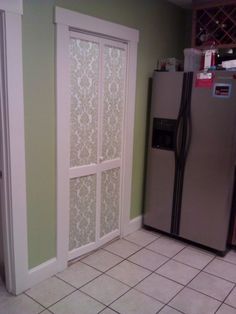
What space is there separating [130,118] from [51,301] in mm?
1742

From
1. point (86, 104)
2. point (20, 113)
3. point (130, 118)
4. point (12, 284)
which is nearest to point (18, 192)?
point (20, 113)

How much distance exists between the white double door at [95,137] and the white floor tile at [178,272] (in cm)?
67

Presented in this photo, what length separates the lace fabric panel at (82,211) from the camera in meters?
2.61

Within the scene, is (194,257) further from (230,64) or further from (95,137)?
(230,64)

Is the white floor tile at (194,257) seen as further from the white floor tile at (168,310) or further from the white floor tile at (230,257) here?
the white floor tile at (168,310)

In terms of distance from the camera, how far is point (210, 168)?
9.29ft

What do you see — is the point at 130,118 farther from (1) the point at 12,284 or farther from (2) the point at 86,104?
(1) the point at 12,284

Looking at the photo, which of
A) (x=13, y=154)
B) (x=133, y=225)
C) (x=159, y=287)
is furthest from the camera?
(x=133, y=225)

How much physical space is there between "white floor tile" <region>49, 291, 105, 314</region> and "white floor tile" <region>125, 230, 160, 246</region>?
100 centimetres

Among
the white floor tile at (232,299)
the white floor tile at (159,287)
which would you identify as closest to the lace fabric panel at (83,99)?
the white floor tile at (159,287)

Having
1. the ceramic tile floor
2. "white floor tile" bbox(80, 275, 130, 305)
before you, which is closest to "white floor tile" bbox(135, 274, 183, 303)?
the ceramic tile floor

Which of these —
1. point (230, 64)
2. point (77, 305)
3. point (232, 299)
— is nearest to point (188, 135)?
point (230, 64)

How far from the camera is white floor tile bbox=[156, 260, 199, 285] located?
252 centimetres

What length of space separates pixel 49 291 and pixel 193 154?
173 centimetres
